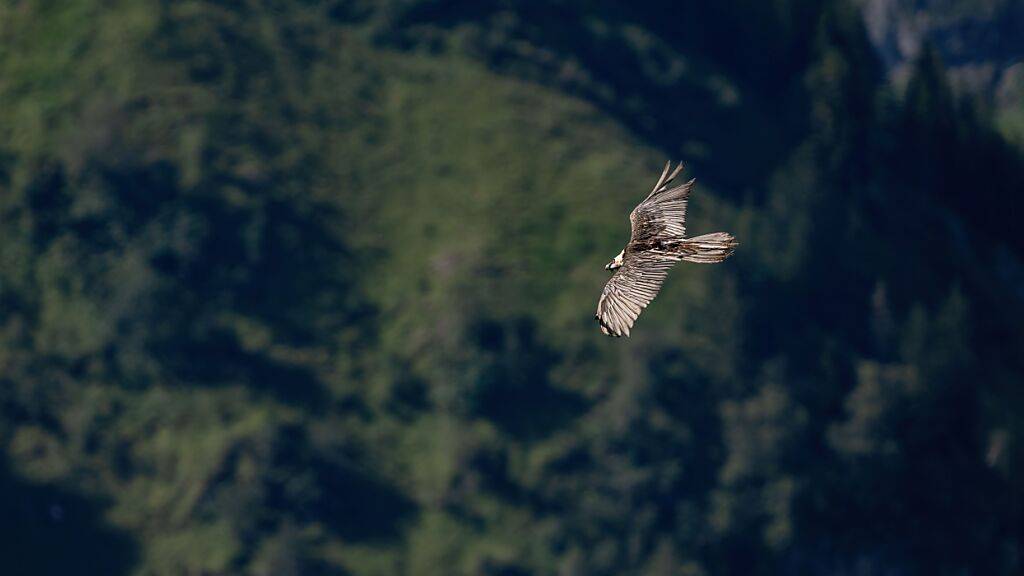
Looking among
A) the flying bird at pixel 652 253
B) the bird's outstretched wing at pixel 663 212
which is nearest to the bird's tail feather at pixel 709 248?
the flying bird at pixel 652 253

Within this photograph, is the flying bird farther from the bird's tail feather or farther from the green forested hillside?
the green forested hillside

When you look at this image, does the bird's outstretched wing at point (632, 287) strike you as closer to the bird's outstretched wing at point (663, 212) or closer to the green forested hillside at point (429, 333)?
the bird's outstretched wing at point (663, 212)

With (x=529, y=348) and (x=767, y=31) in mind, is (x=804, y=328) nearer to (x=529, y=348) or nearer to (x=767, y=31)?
(x=529, y=348)

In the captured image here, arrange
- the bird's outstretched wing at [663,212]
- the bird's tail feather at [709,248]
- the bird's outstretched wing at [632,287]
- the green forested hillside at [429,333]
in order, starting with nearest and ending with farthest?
1. the bird's tail feather at [709,248]
2. the bird's outstretched wing at [632,287]
3. the bird's outstretched wing at [663,212]
4. the green forested hillside at [429,333]

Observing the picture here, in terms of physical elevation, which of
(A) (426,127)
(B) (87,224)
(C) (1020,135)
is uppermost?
(C) (1020,135)

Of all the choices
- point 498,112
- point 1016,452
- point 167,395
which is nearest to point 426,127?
point 498,112

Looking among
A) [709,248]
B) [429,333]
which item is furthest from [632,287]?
[429,333]

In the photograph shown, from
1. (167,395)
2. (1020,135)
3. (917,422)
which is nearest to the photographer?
(167,395)
